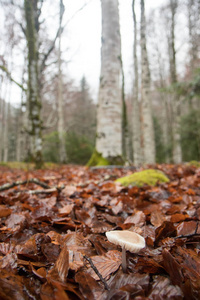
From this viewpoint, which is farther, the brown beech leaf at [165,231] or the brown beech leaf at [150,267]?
the brown beech leaf at [165,231]

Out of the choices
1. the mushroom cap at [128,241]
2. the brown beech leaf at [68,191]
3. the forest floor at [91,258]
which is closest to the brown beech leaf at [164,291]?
the forest floor at [91,258]

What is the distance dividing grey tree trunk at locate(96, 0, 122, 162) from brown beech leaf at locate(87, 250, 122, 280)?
419 centimetres

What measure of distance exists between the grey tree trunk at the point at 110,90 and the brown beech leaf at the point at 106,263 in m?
4.19

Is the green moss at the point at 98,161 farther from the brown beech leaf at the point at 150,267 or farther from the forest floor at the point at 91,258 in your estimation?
the brown beech leaf at the point at 150,267

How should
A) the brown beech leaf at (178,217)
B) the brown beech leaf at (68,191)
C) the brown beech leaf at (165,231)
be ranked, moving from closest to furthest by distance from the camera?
the brown beech leaf at (165,231) < the brown beech leaf at (178,217) < the brown beech leaf at (68,191)

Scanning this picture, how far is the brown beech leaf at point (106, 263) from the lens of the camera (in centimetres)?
74

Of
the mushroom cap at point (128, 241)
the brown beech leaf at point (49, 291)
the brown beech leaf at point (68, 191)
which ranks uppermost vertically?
the mushroom cap at point (128, 241)

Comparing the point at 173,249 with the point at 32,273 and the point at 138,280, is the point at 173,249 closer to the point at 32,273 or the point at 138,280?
the point at 138,280

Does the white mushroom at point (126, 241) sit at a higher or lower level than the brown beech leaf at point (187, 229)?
higher

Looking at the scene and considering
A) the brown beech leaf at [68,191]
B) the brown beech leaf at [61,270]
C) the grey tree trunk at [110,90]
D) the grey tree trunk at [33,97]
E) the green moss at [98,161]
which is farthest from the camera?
the grey tree trunk at [33,97]

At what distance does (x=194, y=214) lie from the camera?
4.36 feet

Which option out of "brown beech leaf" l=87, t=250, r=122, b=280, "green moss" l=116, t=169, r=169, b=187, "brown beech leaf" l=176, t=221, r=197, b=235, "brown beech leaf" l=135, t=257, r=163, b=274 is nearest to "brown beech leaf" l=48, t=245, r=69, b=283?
"brown beech leaf" l=87, t=250, r=122, b=280

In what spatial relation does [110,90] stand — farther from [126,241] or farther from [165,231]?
[126,241]

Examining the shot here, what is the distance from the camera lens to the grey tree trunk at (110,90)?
5.06 meters
